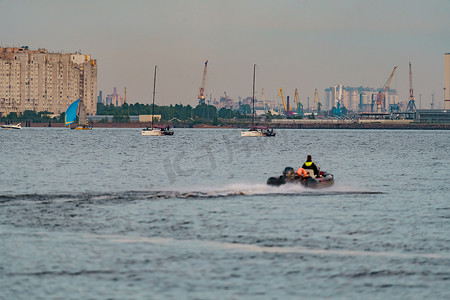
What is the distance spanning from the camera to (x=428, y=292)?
28344mm

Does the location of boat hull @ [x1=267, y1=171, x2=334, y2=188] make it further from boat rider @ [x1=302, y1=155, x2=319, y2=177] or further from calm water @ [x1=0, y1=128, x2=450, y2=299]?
boat rider @ [x1=302, y1=155, x2=319, y2=177]

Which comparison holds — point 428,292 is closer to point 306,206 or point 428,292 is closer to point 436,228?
point 436,228

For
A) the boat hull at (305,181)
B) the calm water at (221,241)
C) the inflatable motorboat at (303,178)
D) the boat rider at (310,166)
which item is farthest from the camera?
the boat hull at (305,181)

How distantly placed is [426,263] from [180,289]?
36.5 ft

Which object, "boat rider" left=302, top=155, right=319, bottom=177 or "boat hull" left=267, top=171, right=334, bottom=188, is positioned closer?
"boat rider" left=302, top=155, right=319, bottom=177

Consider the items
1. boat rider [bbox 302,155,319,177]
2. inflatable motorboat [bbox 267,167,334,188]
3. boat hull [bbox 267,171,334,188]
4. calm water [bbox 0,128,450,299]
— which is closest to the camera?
calm water [bbox 0,128,450,299]

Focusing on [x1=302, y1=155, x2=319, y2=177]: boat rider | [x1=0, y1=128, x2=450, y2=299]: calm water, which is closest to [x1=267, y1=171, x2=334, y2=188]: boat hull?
[x1=0, y1=128, x2=450, y2=299]: calm water

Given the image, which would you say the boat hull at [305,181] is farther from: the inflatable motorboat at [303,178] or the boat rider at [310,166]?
the boat rider at [310,166]

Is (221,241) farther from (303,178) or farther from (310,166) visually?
(303,178)

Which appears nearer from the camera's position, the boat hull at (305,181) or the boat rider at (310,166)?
the boat rider at (310,166)

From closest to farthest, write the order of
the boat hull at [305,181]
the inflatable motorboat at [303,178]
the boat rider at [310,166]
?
the boat rider at [310,166] < the inflatable motorboat at [303,178] < the boat hull at [305,181]

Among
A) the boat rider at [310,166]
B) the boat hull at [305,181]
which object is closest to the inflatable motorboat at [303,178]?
the boat hull at [305,181]

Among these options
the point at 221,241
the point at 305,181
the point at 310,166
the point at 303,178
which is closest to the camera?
the point at 221,241

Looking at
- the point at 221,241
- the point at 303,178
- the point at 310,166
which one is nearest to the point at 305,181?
the point at 303,178
